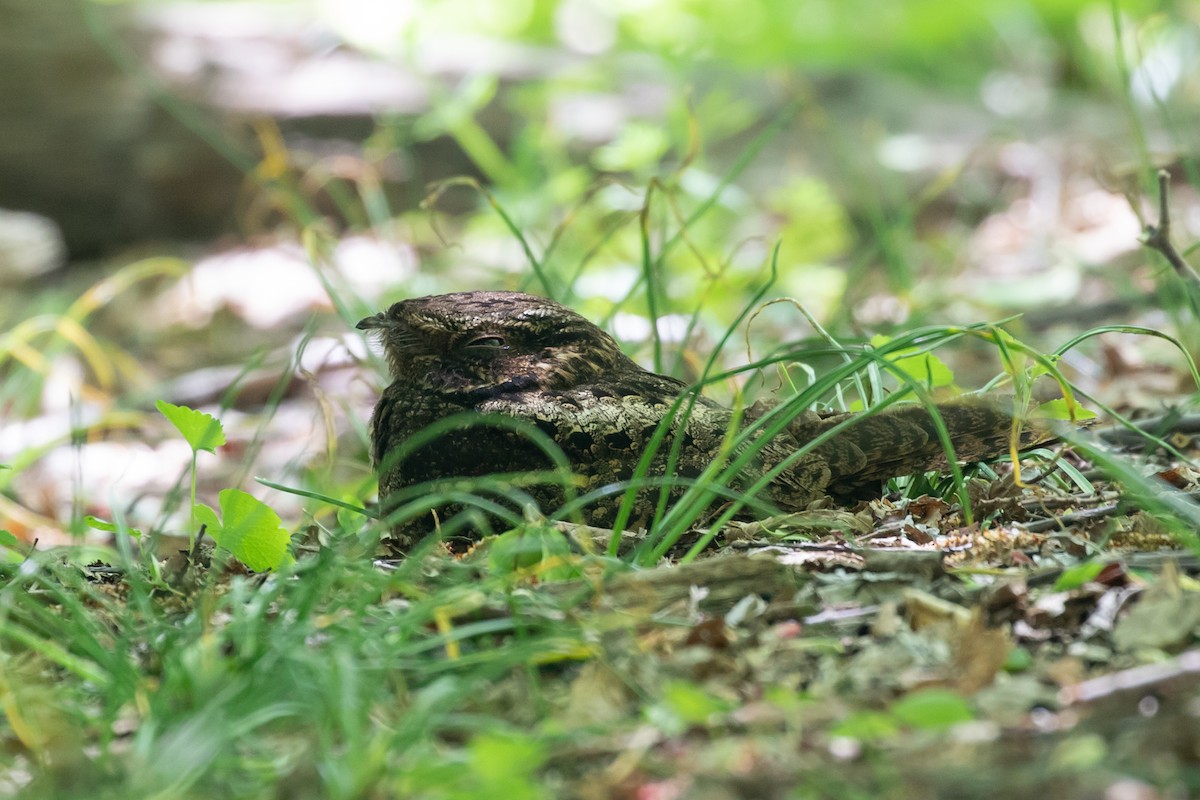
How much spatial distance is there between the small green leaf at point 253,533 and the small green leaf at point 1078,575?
58.6 inches

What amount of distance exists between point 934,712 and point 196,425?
5.23 feet

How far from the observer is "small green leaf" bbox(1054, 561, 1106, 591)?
1.84 meters

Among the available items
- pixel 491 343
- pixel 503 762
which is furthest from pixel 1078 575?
pixel 491 343

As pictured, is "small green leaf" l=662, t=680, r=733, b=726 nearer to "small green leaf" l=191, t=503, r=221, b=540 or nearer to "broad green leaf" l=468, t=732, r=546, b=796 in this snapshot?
"broad green leaf" l=468, t=732, r=546, b=796

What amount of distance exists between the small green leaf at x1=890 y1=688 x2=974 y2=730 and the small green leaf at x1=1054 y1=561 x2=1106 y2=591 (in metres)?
0.55

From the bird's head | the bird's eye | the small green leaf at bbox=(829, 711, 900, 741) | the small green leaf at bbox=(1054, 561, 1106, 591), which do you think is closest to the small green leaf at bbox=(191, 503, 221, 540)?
the bird's head

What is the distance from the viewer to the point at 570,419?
2.47 m

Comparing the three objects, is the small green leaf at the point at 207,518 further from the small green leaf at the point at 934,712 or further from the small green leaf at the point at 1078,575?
the small green leaf at the point at 1078,575

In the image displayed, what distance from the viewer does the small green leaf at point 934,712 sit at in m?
1.39

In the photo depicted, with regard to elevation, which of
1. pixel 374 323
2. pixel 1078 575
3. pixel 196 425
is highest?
pixel 374 323

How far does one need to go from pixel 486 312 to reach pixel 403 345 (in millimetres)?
230

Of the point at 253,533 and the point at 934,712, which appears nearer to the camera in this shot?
the point at 934,712

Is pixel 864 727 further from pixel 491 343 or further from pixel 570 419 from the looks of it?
pixel 491 343

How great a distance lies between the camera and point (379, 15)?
7.60 meters
